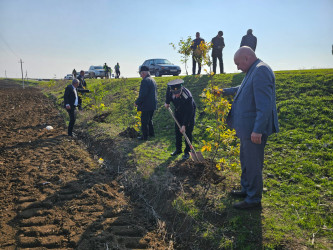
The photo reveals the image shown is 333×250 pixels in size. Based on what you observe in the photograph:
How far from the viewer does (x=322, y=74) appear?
931cm

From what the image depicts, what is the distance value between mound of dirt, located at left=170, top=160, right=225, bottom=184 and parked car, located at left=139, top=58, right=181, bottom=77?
14.5m

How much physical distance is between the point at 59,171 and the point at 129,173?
1.55 m

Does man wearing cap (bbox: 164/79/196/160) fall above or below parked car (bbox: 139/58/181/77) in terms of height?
below

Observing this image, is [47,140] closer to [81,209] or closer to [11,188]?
[11,188]

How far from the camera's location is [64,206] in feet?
13.3

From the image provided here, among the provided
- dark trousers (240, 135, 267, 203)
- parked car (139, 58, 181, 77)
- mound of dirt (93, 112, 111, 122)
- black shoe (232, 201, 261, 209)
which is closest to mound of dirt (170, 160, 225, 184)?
black shoe (232, 201, 261, 209)

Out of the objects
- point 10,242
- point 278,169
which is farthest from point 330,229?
point 10,242

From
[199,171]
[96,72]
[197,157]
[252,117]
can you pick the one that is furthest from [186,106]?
[96,72]

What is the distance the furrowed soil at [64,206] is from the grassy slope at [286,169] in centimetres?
81

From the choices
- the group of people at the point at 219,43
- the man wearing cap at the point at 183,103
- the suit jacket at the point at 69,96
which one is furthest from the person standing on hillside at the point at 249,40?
the suit jacket at the point at 69,96

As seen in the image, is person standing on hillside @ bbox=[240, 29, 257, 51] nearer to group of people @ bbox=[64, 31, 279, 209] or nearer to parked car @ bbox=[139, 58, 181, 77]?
group of people @ bbox=[64, 31, 279, 209]

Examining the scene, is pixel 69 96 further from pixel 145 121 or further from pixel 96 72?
pixel 96 72

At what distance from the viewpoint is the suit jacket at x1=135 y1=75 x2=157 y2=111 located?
6.91m

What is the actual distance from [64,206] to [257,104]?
11.3ft
